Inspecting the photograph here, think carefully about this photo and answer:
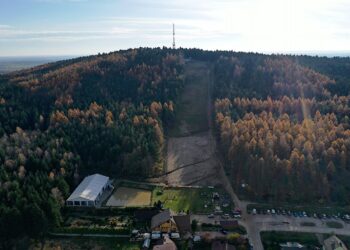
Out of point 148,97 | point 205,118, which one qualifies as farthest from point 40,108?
point 205,118

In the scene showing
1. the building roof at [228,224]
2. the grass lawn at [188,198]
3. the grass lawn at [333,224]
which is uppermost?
the building roof at [228,224]

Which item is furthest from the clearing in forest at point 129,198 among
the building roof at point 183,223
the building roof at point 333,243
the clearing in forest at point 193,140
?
the building roof at point 333,243

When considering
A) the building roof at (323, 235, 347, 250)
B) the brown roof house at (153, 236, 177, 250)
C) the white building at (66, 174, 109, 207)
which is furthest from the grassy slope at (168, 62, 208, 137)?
the building roof at (323, 235, 347, 250)

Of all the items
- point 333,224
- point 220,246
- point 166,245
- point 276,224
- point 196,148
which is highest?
point 196,148

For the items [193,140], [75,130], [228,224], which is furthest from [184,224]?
[193,140]

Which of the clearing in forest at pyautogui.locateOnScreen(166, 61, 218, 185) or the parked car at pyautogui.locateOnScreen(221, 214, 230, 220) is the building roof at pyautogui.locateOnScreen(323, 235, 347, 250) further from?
the clearing in forest at pyautogui.locateOnScreen(166, 61, 218, 185)

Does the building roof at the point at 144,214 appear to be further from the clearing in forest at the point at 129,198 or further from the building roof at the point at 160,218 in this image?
Result: the clearing in forest at the point at 129,198

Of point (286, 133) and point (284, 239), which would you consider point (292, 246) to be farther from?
point (286, 133)
